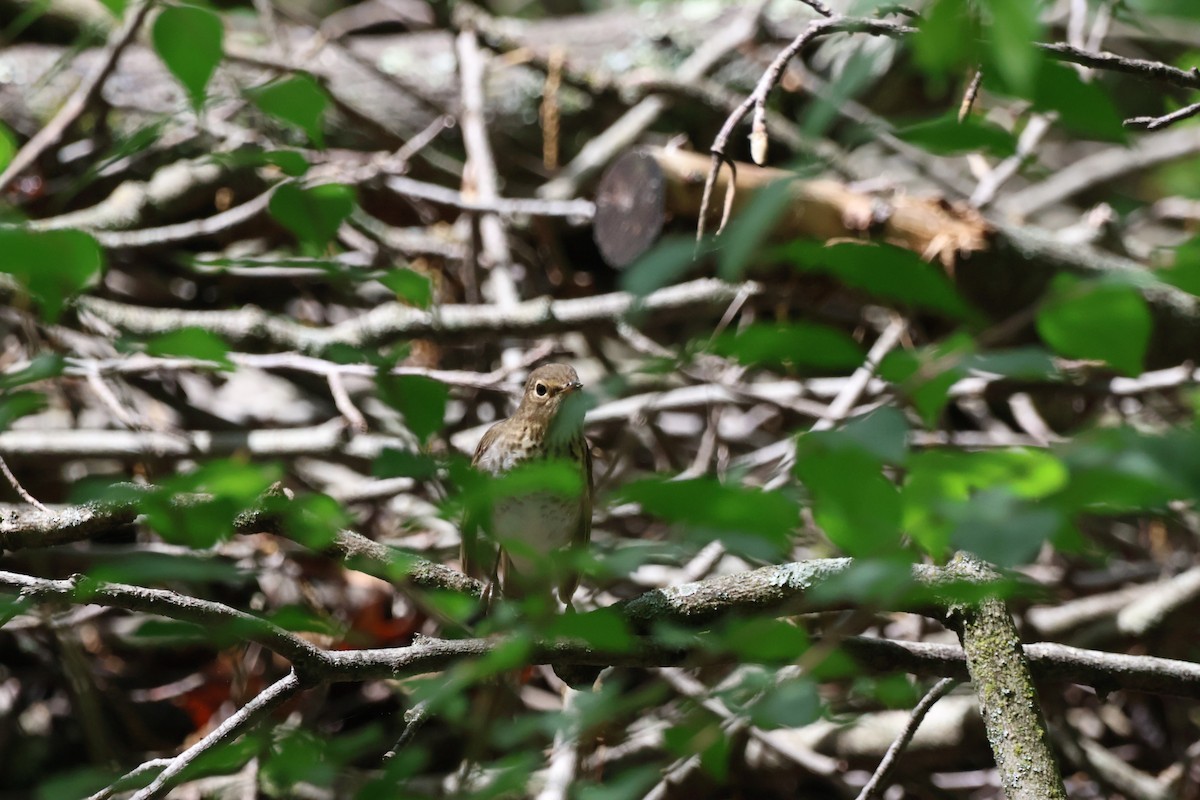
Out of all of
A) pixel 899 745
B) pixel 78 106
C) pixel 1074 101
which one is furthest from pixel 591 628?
pixel 78 106

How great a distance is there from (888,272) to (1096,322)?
7.6 inches

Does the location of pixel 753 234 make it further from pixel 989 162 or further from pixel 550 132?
pixel 989 162

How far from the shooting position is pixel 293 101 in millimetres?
1535

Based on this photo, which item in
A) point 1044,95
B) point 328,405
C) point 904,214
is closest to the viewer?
point 1044,95

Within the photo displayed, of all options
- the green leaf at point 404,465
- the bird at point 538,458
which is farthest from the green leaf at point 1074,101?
the bird at point 538,458

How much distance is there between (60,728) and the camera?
338 centimetres

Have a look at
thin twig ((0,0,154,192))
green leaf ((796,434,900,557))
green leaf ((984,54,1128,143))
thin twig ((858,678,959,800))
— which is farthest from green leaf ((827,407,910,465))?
thin twig ((0,0,154,192))

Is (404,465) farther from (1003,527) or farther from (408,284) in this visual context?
(1003,527)

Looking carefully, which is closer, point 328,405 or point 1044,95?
point 1044,95

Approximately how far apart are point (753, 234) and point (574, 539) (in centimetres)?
250

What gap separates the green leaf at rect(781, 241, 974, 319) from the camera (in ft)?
3.06

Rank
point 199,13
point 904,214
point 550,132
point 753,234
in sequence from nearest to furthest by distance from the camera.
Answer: point 753,234, point 199,13, point 904,214, point 550,132

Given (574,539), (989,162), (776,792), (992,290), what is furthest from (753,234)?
(989,162)

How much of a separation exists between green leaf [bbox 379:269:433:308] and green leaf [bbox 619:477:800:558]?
0.66 m
